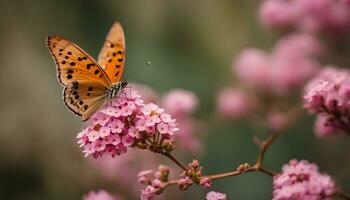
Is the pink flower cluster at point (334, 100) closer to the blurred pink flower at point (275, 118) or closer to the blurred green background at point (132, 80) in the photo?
the blurred pink flower at point (275, 118)

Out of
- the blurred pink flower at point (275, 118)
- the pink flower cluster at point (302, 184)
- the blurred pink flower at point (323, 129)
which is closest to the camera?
the pink flower cluster at point (302, 184)

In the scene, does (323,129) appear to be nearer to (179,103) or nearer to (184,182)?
(184,182)

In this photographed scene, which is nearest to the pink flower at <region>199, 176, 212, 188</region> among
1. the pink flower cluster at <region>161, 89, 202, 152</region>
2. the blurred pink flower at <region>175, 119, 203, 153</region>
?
the pink flower cluster at <region>161, 89, 202, 152</region>

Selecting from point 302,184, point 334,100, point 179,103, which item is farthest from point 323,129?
point 179,103

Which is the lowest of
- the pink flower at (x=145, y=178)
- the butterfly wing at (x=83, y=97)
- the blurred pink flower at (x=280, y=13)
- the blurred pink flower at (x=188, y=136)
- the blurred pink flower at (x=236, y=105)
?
the pink flower at (x=145, y=178)

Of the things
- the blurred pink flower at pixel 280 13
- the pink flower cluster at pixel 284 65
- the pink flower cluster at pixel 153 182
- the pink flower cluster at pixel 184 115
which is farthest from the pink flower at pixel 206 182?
the blurred pink flower at pixel 280 13

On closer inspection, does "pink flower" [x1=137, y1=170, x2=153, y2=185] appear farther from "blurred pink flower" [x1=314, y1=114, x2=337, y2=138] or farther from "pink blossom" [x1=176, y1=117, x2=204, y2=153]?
"pink blossom" [x1=176, y1=117, x2=204, y2=153]

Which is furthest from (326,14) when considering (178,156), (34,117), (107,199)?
(34,117)
